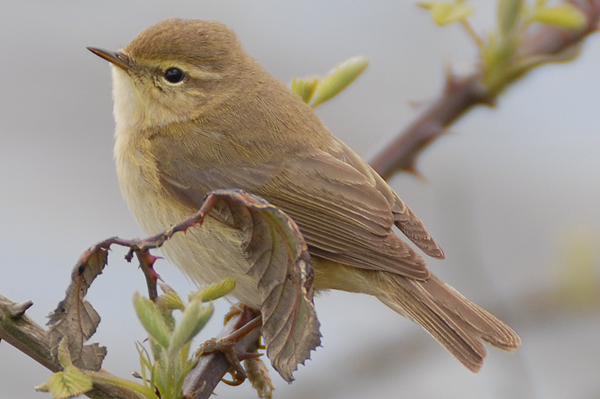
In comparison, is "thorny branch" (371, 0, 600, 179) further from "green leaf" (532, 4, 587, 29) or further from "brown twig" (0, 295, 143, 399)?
"brown twig" (0, 295, 143, 399)

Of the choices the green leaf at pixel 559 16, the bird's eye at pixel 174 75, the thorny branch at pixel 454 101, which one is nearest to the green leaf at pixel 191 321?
the thorny branch at pixel 454 101

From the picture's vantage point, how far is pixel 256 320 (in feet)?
8.03

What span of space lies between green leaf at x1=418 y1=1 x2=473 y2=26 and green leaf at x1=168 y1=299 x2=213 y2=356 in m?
1.45

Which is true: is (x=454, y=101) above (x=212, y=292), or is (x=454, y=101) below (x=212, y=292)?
below

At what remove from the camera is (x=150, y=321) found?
129 cm

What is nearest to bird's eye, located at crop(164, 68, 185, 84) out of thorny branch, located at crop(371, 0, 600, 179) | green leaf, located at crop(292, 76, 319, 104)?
green leaf, located at crop(292, 76, 319, 104)

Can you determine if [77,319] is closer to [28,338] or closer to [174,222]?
[28,338]

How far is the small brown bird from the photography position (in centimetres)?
256

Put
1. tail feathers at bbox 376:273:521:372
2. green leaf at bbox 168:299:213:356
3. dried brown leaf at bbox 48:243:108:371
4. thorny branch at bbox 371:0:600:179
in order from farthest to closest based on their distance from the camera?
thorny branch at bbox 371:0:600:179, tail feathers at bbox 376:273:521:372, dried brown leaf at bbox 48:243:108:371, green leaf at bbox 168:299:213:356

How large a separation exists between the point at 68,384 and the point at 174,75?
6.05 feet

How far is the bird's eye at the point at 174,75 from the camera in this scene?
292cm

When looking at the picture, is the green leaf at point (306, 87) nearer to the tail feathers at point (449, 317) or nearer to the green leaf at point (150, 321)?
the tail feathers at point (449, 317)

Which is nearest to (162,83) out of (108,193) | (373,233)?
(373,233)

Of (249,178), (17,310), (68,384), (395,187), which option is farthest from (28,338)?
(395,187)
